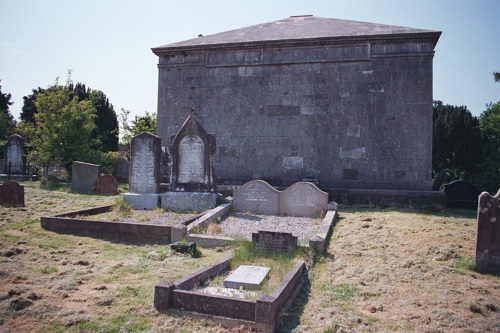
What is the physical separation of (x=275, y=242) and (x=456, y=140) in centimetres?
2140

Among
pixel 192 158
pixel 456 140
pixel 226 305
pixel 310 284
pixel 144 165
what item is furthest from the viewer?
pixel 456 140

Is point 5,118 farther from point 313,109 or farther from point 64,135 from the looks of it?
point 313,109

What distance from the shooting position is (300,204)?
1002 centimetres

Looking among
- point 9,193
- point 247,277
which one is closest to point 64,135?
point 9,193

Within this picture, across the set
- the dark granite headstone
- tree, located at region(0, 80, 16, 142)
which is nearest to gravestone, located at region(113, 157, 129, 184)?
tree, located at region(0, 80, 16, 142)

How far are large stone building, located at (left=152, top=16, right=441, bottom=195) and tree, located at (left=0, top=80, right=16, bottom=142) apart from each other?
833 inches

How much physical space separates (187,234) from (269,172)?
6.25 metres

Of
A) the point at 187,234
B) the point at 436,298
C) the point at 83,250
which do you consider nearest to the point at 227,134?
the point at 187,234

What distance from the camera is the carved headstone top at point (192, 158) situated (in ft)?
34.6

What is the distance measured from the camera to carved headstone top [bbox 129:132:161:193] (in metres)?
10.8

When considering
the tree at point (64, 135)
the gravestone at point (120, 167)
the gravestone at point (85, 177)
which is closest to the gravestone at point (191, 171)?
the gravestone at point (85, 177)

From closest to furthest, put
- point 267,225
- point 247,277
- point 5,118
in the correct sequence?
1. point 247,277
2. point 267,225
3. point 5,118

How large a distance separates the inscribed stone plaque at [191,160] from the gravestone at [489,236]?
713 cm

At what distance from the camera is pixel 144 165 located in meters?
10.9
